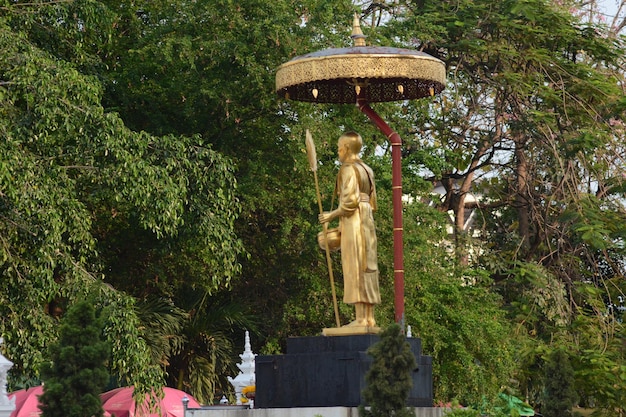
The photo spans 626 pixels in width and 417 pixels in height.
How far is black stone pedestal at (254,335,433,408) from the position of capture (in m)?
13.4

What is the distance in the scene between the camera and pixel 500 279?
25.7 metres

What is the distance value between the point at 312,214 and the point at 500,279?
5.78 m

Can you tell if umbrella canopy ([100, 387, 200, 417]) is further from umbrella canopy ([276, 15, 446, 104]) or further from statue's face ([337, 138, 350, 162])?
statue's face ([337, 138, 350, 162])

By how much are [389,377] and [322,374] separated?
1722 mm

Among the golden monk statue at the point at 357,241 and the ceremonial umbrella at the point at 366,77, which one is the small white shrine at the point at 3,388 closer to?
the golden monk statue at the point at 357,241

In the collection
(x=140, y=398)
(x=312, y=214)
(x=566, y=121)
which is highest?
(x=566, y=121)

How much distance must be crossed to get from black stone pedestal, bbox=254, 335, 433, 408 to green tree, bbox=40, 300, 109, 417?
110 inches

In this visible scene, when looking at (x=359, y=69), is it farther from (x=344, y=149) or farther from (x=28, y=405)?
(x=28, y=405)

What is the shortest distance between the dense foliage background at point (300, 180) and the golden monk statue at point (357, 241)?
13.7 feet

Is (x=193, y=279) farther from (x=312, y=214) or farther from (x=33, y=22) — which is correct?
(x=33, y=22)

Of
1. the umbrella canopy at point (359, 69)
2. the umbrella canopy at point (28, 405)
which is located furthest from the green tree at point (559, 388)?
the umbrella canopy at point (28, 405)

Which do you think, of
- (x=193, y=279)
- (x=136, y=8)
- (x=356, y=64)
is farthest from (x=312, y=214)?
(x=356, y=64)

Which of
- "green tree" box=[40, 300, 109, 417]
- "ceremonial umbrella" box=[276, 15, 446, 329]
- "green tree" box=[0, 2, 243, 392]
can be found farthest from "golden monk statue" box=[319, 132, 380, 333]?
"green tree" box=[40, 300, 109, 417]

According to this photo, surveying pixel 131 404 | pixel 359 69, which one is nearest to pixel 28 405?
pixel 131 404
